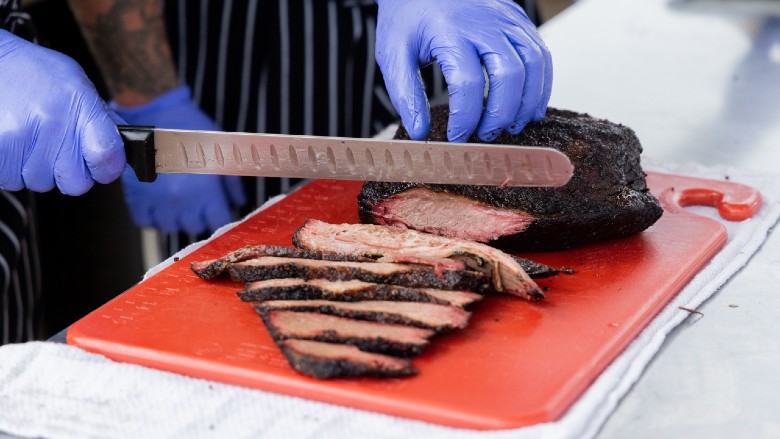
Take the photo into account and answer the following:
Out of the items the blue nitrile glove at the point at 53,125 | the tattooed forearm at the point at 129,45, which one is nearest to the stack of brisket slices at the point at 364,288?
the blue nitrile glove at the point at 53,125

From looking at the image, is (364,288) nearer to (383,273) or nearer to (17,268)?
(383,273)

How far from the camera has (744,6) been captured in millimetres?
5746

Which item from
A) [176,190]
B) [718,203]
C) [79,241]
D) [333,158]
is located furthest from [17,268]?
[718,203]

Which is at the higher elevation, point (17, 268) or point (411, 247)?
point (411, 247)

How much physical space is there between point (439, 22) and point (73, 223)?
313 centimetres

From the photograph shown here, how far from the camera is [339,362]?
2355 mm

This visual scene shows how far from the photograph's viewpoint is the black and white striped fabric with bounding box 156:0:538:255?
4676 millimetres

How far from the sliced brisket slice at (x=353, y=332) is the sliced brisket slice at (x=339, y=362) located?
0.08 ft

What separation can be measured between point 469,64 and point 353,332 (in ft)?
3.44

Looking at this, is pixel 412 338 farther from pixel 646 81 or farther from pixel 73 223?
pixel 73 223

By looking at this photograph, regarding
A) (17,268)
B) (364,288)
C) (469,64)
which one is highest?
(469,64)

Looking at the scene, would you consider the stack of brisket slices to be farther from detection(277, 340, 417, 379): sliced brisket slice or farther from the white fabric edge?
the white fabric edge

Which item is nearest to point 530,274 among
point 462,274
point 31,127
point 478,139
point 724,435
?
point 462,274

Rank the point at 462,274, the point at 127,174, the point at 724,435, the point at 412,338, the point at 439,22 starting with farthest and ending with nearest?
the point at 127,174 < the point at 439,22 < the point at 462,274 < the point at 412,338 < the point at 724,435
